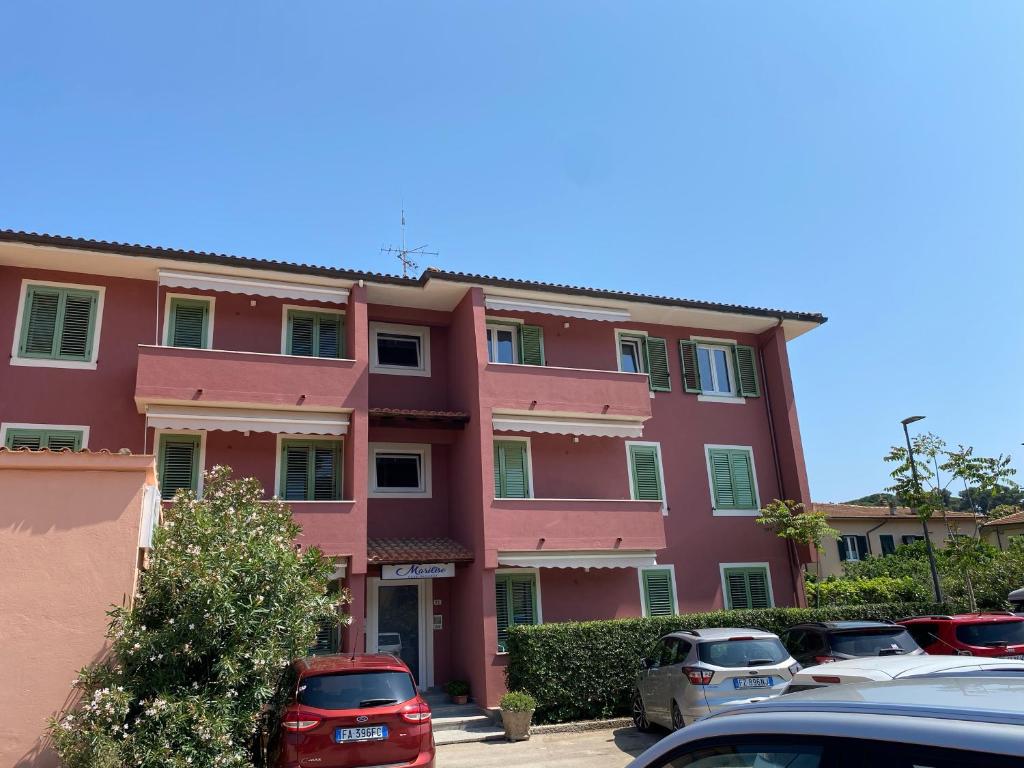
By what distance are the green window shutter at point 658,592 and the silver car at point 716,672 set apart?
6297mm

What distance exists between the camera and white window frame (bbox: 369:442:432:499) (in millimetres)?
18172

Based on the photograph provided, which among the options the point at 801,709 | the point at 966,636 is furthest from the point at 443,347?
the point at 801,709

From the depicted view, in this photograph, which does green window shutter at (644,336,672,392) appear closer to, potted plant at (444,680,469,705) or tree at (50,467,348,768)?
potted plant at (444,680,469,705)

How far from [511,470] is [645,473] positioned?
390 cm

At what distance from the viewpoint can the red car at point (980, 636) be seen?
12.6 m

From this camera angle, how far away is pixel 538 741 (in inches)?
545

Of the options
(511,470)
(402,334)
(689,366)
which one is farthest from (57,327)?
(689,366)

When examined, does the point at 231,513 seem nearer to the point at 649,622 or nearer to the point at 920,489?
the point at 649,622

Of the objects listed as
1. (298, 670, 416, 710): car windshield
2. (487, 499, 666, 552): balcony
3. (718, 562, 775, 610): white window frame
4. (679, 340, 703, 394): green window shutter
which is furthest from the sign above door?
(679, 340, 703, 394): green window shutter

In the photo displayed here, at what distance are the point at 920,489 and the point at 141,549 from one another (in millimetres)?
19617

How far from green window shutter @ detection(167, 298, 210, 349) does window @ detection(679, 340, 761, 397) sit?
42.3 ft

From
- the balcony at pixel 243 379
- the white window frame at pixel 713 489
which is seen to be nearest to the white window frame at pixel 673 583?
the white window frame at pixel 713 489

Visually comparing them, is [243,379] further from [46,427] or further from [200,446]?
[46,427]

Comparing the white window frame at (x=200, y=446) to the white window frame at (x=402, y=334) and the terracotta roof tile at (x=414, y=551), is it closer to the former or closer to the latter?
the terracotta roof tile at (x=414, y=551)
